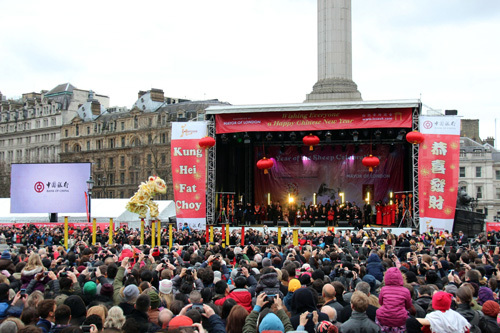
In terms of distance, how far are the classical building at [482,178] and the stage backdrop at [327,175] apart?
39.7 m

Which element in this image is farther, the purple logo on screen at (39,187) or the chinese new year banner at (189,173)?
the purple logo on screen at (39,187)

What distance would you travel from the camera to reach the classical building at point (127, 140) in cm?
6575

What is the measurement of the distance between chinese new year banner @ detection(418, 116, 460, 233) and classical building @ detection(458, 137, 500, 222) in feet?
151

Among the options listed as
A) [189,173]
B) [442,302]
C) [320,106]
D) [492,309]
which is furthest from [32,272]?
[320,106]

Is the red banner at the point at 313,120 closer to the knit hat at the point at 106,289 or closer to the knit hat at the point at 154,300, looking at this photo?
the knit hat at the point at 106,289

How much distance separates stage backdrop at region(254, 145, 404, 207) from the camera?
106 feet

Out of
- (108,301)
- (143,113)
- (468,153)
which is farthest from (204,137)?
(468,153)

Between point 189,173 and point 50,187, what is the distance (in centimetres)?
866

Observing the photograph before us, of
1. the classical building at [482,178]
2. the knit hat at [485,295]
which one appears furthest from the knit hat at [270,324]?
the classical building at [482,178]

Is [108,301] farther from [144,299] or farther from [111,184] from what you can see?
[111,184]

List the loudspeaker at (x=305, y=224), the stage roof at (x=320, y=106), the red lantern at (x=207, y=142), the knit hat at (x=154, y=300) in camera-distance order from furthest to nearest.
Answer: the loudspeaker at (x=305, y=224) → the red lantern at (x=207, y=142) → the stage roof at (x=320, y=106) → the knit hat at (x=154, y=300)

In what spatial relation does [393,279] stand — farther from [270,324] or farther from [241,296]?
[270,324]

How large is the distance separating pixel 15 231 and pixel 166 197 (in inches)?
1403

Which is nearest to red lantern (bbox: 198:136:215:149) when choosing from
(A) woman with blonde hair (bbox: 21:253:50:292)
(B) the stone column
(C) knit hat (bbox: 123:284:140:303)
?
(B) the stone column
